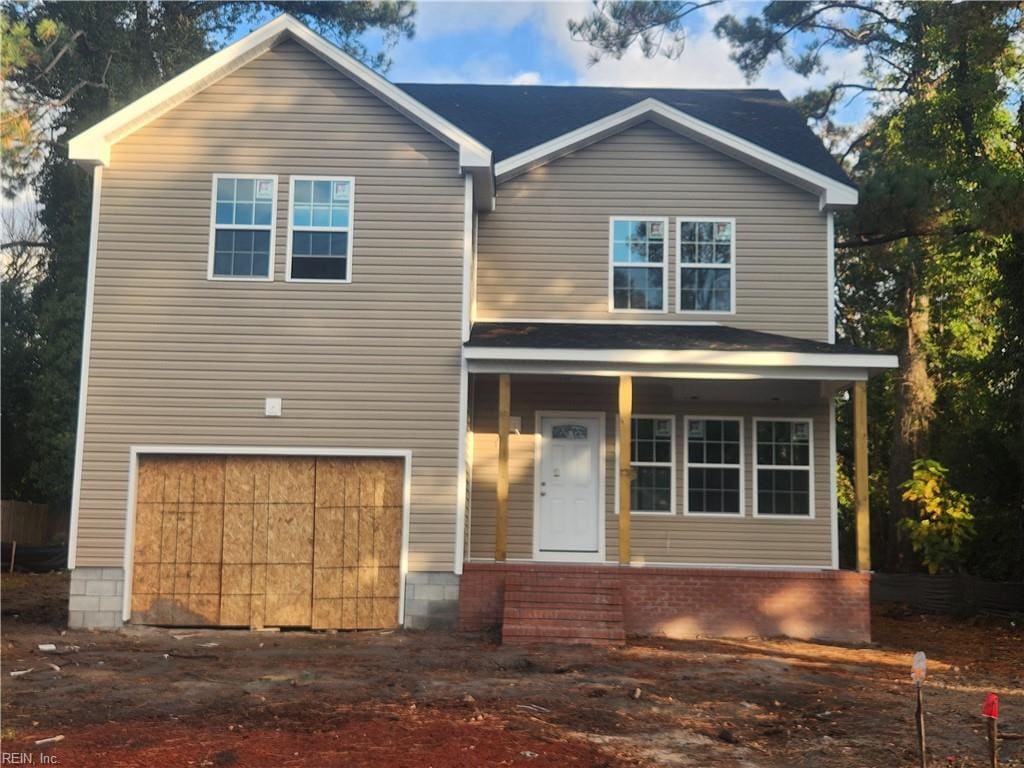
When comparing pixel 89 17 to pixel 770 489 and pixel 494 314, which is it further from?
pixel 770 489

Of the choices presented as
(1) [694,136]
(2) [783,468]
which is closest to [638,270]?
(1) [694,136]

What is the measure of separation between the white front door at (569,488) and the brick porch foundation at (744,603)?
1.59 metres

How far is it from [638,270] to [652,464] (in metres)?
2.82

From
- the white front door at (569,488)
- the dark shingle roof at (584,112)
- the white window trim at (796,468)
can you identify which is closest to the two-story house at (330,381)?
the white front door at (569,488)

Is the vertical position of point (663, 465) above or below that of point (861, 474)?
above

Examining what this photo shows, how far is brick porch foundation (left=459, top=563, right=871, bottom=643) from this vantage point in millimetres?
12367

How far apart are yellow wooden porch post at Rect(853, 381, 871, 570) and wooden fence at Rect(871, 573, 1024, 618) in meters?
4.04

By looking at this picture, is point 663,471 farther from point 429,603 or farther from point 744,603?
point 429,603

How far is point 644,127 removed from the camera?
14750 millimetres

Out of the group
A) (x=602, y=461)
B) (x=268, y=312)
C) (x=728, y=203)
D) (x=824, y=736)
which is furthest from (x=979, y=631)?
(x=268, y=312)

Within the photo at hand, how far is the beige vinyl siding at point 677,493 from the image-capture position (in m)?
13.9

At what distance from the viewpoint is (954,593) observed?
644 inches

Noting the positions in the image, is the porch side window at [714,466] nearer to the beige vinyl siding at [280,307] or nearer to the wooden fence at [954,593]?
the beige vinyl siding at [280,307]

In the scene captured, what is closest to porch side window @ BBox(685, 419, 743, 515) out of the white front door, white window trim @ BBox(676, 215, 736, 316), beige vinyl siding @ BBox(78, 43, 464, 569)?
the white front door
